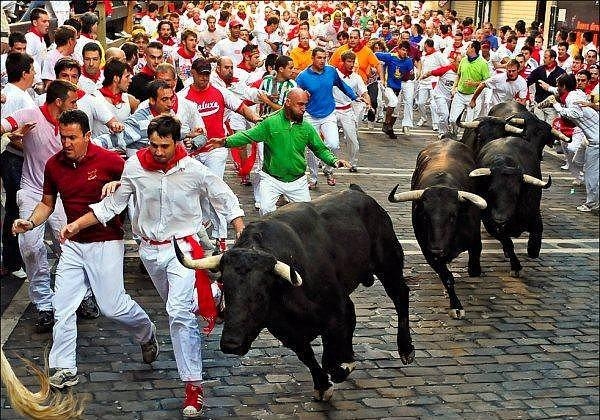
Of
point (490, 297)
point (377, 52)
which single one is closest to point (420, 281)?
point (490, 297)

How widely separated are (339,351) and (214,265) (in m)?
1.31

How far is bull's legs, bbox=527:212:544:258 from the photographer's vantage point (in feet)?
37.7

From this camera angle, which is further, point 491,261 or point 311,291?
point 491,261

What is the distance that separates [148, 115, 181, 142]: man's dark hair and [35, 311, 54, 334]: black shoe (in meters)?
2.41

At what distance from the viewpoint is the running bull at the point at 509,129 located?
521 inches

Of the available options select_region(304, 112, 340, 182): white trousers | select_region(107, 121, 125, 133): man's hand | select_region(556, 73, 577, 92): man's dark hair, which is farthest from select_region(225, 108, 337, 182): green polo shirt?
select_region(556, 73, 577, 92): man's dark hair

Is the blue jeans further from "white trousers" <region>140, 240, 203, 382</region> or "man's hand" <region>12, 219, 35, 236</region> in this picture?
"white trousers" <region>140, 240, 203, 382</region>

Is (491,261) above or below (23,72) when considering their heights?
below

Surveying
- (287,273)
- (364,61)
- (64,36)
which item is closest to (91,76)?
(64,36)

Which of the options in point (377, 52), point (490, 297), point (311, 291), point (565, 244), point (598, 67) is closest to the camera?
point (311, 291)

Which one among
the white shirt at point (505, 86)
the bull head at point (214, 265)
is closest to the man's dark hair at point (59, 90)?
the bull head at point (214, 265)

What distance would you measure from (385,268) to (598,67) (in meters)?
11.3

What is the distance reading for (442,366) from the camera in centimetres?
815

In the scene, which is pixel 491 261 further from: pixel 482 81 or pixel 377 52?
pixel 377 52
